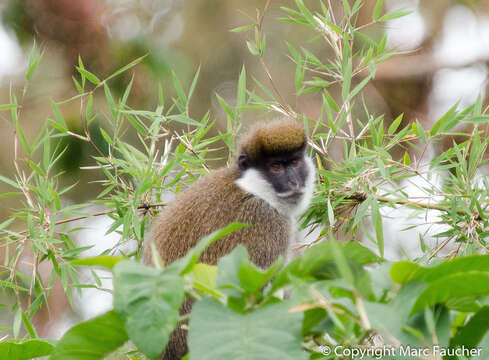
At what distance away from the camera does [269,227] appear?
11.7 feet

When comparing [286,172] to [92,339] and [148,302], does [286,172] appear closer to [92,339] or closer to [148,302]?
[92,339]

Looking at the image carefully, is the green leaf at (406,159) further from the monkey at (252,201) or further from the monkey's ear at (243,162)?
the monkey's ear at (243,162)

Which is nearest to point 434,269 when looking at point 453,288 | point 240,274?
point 453,288

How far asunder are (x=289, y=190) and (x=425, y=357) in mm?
2565

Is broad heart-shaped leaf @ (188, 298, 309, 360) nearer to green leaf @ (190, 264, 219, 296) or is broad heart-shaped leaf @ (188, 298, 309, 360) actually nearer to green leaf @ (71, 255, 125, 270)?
green leaf @ (190, 264, 219, 296)

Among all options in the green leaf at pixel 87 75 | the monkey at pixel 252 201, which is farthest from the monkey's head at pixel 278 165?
the green leaf at pixel 87 75

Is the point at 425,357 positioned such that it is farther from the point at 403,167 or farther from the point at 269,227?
the point at 269,227

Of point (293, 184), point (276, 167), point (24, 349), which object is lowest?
point (24, 349)

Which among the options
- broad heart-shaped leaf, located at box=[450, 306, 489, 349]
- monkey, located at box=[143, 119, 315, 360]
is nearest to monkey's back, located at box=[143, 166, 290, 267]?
monkey, located at box=[143, 119, 315, 360]

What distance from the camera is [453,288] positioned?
120cm

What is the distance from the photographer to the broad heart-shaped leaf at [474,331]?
1.28 metres

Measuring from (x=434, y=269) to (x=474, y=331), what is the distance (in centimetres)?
18

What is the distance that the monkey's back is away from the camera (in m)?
3.21

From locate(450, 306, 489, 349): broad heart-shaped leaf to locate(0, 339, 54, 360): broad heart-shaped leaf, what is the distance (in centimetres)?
112
